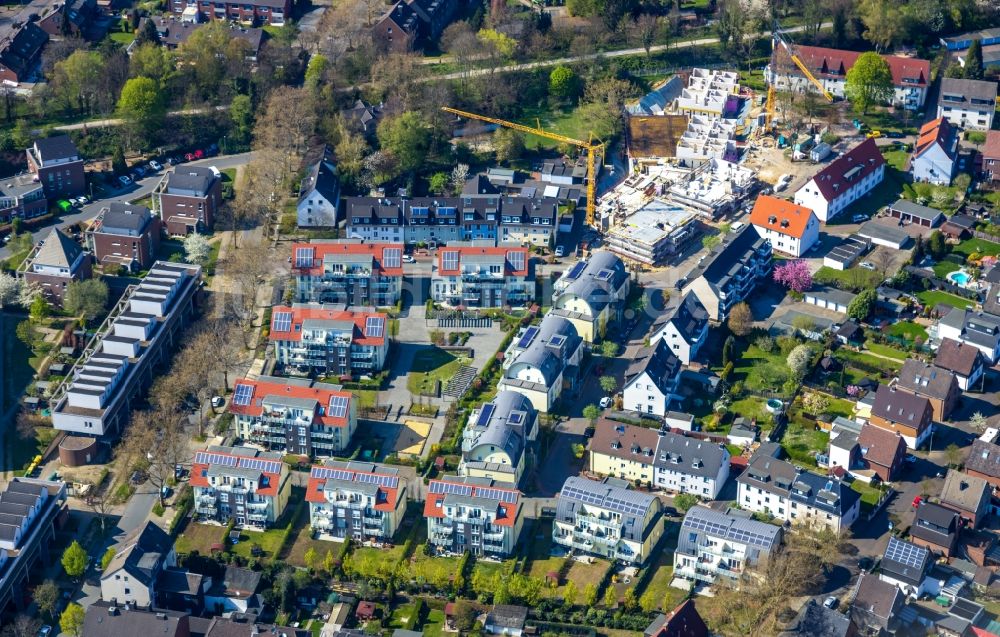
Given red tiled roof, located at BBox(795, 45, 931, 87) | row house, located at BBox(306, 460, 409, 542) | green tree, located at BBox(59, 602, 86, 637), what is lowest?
green tree, located at BBox(59, 602, 86, 637)

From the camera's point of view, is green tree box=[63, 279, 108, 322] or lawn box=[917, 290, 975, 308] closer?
green tree box=[63, 279, 108, 322]

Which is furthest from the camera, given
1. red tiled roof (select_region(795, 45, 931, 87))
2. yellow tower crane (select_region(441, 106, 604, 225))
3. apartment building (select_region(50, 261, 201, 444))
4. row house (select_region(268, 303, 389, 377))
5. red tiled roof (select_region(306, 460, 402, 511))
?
red tiled roof (select_region(795, 45, 931, 87))

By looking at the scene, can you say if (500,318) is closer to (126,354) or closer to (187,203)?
(126,354)

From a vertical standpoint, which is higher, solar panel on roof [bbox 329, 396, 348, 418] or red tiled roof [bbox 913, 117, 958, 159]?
red tiled roof [bbox 913, 117, 958, 159]

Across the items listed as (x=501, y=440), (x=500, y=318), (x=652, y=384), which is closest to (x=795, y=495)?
(x=652, y=384)

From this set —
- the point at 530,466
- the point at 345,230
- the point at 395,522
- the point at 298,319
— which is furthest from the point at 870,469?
the point at 345,230

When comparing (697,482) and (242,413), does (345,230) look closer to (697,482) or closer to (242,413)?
(242,413)

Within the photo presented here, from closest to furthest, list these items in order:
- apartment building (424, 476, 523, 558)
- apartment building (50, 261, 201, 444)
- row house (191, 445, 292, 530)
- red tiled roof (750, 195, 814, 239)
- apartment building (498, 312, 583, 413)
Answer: apartment building (424, 476, 523, 558) → row house (191, 445, 292, 530) → apartment building (50, 261, 201, 444) → apartment building (498, 312, 583, 413) → red tiled roof (750, 195, 814, 239)

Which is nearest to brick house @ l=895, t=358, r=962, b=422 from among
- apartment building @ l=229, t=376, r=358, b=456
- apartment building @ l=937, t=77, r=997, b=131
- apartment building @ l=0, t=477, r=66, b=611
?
apartment building @ l=229, t=376, r=358, b=456

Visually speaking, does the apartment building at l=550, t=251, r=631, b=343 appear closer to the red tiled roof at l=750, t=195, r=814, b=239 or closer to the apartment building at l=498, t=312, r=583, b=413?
the apartment building at l=498, t=312, r=583, b=413
